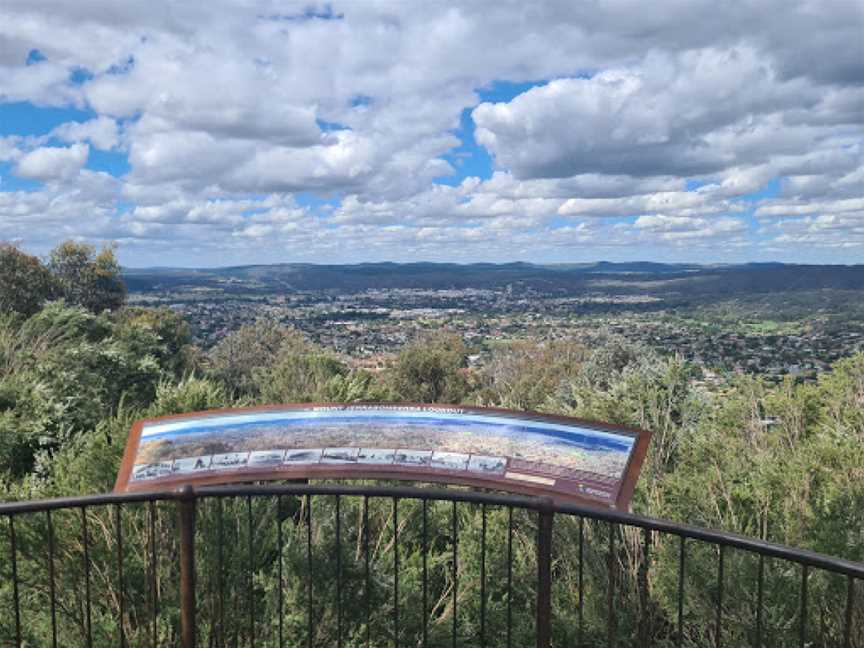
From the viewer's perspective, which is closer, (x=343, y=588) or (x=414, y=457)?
(x=414, y=457)

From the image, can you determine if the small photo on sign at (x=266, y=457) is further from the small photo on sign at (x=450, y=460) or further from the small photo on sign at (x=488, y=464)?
the small photo on sign at (x=488, y=464)

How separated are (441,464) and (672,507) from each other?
613cm

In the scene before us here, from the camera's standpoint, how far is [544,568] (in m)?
2.96

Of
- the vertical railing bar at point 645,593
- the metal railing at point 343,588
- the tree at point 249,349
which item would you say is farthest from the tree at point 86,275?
the vertical railing bar at point 645,593

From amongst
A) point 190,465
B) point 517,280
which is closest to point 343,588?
point 190,465

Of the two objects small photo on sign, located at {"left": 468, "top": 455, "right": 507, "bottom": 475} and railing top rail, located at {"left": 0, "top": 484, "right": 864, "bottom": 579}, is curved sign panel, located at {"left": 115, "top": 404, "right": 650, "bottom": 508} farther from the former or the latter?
railing top rail, located at {"left": 0, "top": 484, "right": 864, "bottom": 579}

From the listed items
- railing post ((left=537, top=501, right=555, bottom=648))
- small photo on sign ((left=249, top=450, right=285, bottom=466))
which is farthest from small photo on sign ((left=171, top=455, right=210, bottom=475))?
railing post ((left=537, top=501, right=555, bottom=648))

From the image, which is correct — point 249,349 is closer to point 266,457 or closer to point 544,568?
point 266,457

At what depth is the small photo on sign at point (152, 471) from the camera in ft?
13.6

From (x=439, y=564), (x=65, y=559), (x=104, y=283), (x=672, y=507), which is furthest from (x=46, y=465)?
(x=104, y=283)

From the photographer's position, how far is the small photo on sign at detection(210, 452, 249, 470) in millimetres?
4156

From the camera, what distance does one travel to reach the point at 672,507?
9.12m

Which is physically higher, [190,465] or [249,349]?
[190,465]

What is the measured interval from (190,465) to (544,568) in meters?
2.30
